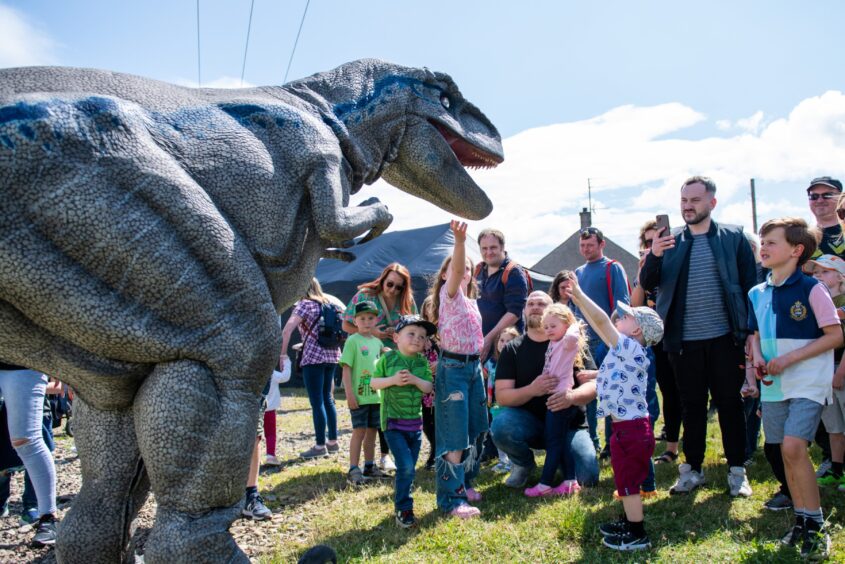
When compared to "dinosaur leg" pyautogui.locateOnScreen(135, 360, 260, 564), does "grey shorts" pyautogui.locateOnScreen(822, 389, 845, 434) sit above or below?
below

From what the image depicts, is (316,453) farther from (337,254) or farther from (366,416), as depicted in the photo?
(337,254)

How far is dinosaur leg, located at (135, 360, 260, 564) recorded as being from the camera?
214 centimetres

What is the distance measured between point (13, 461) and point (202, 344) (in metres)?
3.72

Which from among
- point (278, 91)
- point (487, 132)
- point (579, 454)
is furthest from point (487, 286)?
point (278, 91)

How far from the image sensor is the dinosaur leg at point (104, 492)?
237 cm

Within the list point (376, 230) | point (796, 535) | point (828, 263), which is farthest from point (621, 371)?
point (376, 230)

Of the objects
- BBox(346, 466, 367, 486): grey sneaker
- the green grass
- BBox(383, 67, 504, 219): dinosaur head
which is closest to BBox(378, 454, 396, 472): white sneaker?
BBox(346, 466, 367, 486): grey sneaker

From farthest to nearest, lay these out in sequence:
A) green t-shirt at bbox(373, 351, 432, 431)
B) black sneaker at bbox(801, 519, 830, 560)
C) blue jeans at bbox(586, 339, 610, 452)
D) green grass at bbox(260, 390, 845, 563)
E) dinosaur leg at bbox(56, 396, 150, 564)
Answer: blue jeans at bbox(586, 339, 610, 452) < green t-shirt at bbox(373, 351, 432, 431) < green grass at bbox(260, 390, 845, 563) < black sneaker at bbox(801, 519, 830, 560) < dinosaur leg at bbox(56, 396, 150, 564)

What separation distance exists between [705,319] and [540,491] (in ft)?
5.48

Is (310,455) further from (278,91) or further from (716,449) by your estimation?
(278,91)

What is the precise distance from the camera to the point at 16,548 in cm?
436

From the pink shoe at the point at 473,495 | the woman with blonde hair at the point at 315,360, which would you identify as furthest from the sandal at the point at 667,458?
the woman with blonde hair at the point at 315,360

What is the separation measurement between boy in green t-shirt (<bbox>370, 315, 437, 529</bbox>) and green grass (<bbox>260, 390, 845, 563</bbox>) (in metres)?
0.23

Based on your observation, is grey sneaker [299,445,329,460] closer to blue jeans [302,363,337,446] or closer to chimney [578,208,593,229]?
blue jeans [302,363,337,446]
